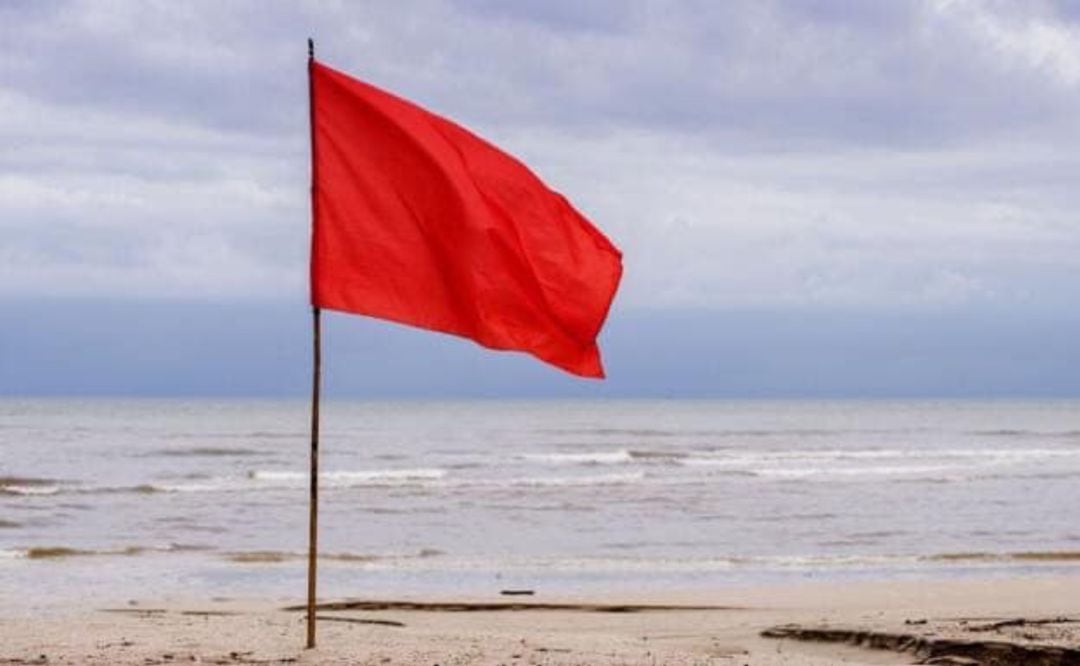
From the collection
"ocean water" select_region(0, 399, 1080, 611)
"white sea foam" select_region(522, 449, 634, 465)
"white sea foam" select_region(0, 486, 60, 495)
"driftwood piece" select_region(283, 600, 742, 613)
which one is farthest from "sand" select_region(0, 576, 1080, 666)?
"white sea foam" select_region(522, 449, 634, 465)

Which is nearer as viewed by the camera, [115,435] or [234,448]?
[234,448]

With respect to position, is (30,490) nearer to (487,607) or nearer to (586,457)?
(586,457)

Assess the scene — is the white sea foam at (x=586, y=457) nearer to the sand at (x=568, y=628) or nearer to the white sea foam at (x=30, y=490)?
the white sea foam at (x=30, y=490)

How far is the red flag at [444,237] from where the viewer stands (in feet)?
34.7

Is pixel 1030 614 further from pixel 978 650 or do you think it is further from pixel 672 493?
pixel 672 493

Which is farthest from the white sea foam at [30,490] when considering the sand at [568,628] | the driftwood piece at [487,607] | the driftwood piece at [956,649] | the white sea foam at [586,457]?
the driftwood piece at [956,649]

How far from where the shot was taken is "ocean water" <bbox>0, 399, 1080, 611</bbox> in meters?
23.5

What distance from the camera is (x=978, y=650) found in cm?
1310

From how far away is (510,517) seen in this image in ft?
113

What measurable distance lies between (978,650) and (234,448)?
195ft

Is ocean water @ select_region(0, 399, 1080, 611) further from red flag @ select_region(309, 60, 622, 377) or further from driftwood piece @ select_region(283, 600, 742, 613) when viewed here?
red flag @ select_region(309, 60, 622, 377)

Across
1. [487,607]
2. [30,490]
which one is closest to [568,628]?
[487,607]

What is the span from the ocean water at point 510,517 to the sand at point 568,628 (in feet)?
7.38

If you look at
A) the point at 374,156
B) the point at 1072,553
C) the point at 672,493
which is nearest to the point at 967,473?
the point at 672,493
